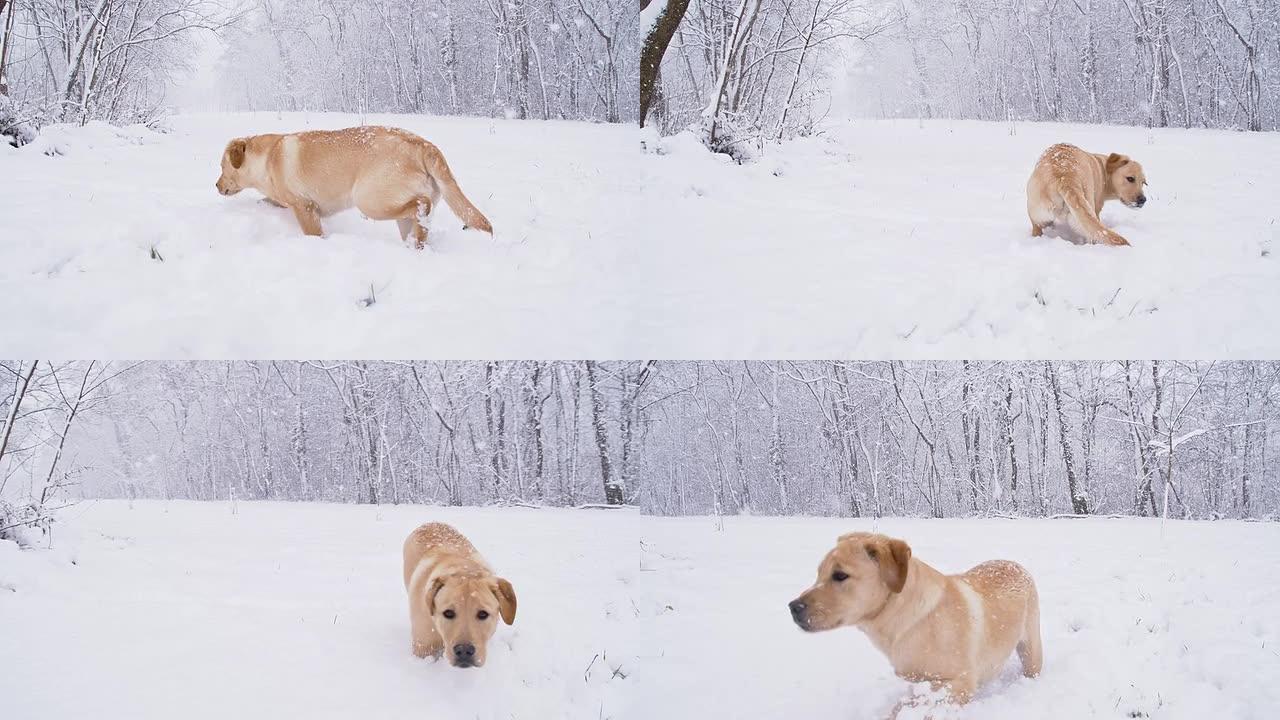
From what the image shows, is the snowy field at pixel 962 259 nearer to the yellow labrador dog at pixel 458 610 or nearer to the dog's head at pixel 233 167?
the yellow labrador dog at pixel 458 610

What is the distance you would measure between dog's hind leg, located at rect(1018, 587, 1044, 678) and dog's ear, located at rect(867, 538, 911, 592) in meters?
0.63

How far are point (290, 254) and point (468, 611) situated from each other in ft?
5.23

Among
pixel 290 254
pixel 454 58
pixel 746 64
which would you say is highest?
pixel 746 64

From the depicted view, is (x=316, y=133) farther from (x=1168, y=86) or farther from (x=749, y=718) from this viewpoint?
(x=1168, y=86)

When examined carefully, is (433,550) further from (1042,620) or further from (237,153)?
(1042,620)

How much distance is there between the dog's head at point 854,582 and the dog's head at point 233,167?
9.91ft

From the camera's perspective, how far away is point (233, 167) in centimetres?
319

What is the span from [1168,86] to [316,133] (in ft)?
13.7

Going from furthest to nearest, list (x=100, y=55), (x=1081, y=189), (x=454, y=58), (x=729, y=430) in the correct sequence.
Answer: (x=100, y=55) → (x=1081, y=189) → (x=454, y=58) → (x=729, y=430)

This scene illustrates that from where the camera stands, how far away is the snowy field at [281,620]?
2.09m

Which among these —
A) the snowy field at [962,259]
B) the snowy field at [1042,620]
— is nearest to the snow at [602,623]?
the snowy field at [1042,620]

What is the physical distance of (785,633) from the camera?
263cm

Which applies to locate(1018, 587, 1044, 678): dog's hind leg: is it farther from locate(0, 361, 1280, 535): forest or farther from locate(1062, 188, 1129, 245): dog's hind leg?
locate(1062, 188, 1129, 245): dog's hind leg

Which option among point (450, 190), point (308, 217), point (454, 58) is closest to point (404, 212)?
point (450, 190)
